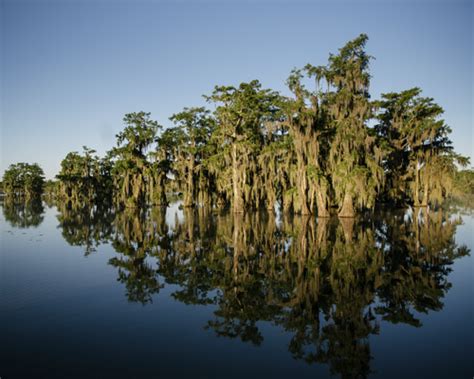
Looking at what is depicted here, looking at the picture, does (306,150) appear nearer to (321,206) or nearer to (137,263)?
(321,206)

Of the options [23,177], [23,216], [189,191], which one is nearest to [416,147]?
[189,191]

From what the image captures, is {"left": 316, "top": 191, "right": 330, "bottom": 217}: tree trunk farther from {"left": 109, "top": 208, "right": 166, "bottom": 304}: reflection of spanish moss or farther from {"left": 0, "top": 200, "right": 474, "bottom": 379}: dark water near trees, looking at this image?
{"left": 109, "top": 208, "right": 166, "bottom": 304}: reflection of spanish moss

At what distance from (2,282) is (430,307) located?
1256 cm

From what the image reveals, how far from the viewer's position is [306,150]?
92.5ft

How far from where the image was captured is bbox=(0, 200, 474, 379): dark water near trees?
5168 millimetres

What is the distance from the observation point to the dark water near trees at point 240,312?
517 cm

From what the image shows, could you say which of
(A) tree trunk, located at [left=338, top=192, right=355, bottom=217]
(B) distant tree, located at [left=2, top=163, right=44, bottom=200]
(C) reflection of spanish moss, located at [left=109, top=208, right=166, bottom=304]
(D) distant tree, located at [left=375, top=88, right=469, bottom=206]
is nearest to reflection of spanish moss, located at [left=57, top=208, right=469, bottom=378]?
(C) reflection of spanish moss, located at [left=109, top=208, right=166, bottom=304]

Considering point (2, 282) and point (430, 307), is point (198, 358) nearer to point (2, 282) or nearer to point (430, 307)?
point (430, 307)

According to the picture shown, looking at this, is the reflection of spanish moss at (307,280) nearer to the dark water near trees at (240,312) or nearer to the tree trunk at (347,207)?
the dark water near trees at (240,312)

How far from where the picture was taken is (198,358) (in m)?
5.38

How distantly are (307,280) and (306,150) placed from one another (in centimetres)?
2022

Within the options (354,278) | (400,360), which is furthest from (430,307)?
(400,360)

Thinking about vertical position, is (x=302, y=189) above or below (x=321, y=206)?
above

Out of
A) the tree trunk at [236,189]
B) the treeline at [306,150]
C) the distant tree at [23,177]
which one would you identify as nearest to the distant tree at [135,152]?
the treeline at [306,150]
